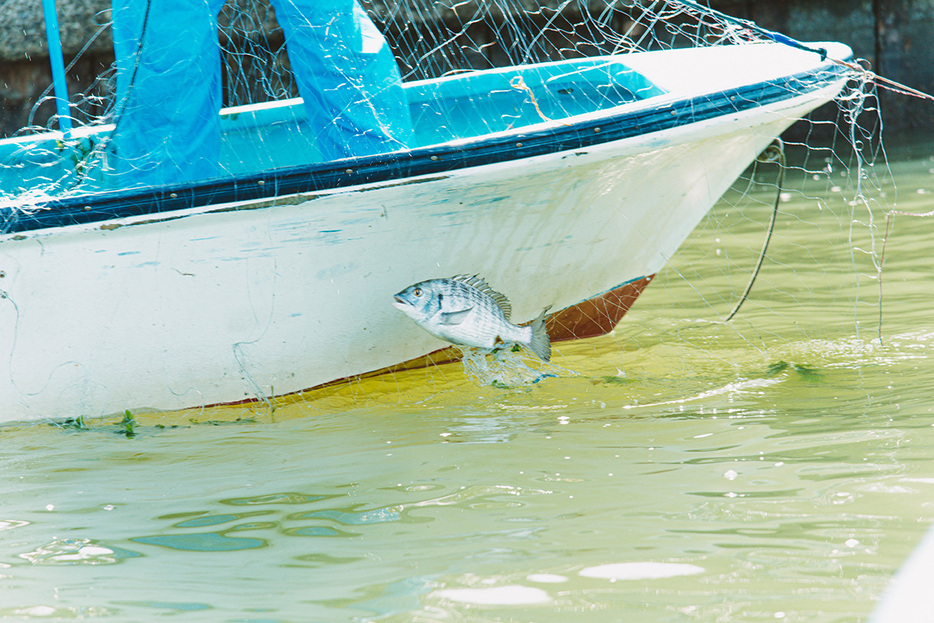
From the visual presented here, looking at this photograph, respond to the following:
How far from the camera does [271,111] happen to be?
16.4 feet

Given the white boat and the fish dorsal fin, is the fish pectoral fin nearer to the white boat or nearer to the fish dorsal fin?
the fish dorsal fin

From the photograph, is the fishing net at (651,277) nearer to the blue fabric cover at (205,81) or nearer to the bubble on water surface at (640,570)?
the blue fabric cover at (205,81)

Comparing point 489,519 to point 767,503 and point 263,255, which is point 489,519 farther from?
point 263,255

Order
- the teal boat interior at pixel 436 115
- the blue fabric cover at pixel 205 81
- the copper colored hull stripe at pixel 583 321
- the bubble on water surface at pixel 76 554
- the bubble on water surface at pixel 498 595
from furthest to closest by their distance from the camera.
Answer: the teal boat interior at pixel 436 115, the copper colored hull stripe at pixel 583 321, the blue fabric cover at pixel 205 81, the bubble on water surface at pixel 76 554, the bubble on water surface at pixel 498 595

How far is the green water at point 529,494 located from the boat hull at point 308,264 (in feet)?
0.63

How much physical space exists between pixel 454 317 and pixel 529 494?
0.88m

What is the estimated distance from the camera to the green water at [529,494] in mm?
2094

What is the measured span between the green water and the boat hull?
0.63 ft

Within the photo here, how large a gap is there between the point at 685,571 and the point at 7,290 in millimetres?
2556

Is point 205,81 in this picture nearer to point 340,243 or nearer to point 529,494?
point 340,243

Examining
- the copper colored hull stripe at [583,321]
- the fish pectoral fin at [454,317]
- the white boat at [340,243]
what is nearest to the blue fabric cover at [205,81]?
the white boat at [340,243]

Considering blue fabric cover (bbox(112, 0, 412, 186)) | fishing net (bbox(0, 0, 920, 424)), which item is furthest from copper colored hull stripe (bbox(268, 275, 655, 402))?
blue fabric cover (bbox(112, 0, 412, 186))

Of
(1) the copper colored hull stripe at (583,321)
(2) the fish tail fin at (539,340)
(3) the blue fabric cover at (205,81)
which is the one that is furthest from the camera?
(1) the copper colored hull stripe at (583,321)

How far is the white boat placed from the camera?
10.6 ft
